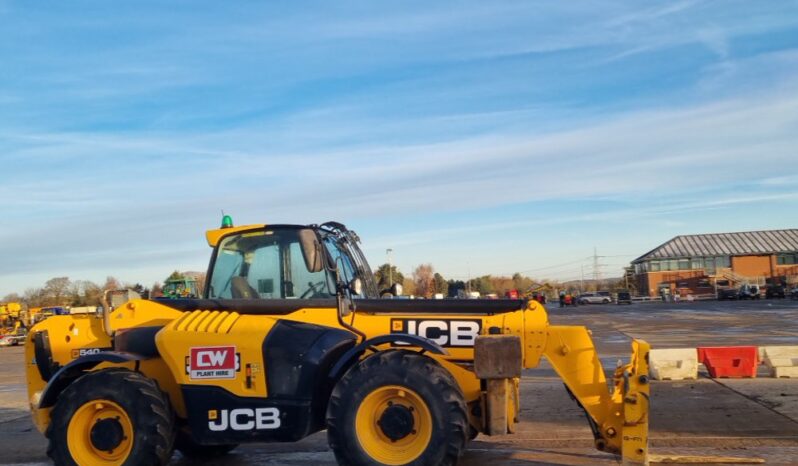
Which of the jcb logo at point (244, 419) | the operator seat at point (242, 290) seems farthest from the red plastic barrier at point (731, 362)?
the jcb logo at point (244, 419)

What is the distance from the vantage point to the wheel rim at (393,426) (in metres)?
5.84

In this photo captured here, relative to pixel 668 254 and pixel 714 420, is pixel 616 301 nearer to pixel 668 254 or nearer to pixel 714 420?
pixel 668 254

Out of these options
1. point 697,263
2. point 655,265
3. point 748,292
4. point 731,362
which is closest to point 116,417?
point 731,362

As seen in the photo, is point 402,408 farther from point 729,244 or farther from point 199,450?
point 729,244

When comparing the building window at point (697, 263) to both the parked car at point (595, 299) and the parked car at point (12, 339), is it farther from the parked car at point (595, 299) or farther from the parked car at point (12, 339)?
the parked car at point (12, 339)

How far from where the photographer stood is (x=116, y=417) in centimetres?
623

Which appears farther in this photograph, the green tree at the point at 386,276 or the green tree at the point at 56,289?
the green tree at the point at 56,289

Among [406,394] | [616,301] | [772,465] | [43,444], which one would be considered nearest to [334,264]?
[406,394]

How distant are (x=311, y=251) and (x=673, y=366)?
8.20 m

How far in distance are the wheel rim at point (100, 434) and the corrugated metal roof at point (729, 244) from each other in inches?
3296

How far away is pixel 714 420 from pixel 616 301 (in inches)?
2705

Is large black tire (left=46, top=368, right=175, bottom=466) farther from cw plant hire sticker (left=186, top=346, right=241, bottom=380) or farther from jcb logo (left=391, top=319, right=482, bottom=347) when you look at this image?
jcb logo (left=391, top=319, right=482, bottom=347)

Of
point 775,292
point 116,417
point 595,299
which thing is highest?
point 116,417

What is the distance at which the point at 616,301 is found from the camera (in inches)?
2950
